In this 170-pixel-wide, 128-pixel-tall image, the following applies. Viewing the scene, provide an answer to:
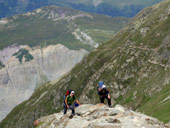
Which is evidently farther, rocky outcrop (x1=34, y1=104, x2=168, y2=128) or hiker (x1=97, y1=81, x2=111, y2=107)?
hiker (x1=97, y1=81, x2=111, y2=107)

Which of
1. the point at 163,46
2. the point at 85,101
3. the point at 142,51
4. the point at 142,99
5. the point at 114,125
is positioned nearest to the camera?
the point at 114,125

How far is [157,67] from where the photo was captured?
14488 cm

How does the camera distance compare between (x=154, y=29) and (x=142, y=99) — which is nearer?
(x=142, y=99)

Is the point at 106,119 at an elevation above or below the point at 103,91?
below

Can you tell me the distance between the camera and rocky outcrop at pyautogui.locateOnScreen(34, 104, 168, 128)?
30.3m

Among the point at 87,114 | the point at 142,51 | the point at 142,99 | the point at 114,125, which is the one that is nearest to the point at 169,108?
the point at 87,114

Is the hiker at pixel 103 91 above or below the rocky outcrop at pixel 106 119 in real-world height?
above

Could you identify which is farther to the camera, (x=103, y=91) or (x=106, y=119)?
(x=103, y=91)

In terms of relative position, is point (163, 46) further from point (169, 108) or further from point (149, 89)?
point (169, 108)

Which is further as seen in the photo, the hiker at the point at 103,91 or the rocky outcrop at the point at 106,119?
the hiker at the point at 103,91

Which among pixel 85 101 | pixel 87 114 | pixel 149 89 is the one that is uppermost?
pixel 87 114

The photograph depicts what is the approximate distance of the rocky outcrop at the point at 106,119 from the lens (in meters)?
30.3

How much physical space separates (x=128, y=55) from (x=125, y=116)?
146 metres

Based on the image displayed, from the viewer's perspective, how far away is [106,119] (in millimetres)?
32219
